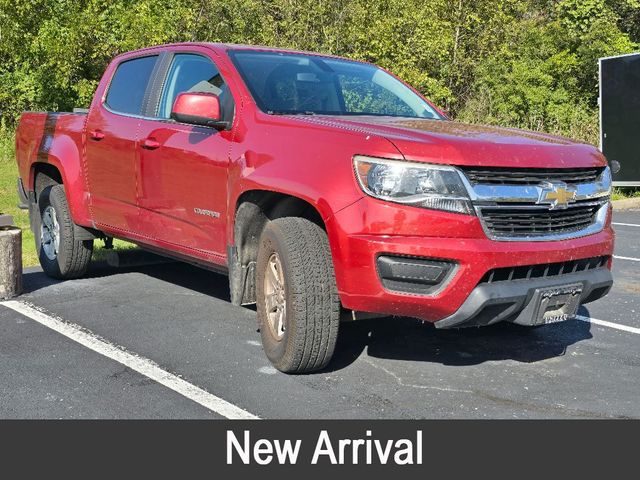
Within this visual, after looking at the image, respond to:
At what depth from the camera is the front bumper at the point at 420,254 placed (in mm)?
3955

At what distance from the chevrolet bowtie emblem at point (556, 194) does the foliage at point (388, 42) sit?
46.8ft

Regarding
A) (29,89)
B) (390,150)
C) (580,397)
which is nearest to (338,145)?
(390,150)

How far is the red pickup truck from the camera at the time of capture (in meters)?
3.99

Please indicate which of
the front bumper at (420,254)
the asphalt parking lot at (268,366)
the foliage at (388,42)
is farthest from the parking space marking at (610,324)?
the foliage at (388,42)

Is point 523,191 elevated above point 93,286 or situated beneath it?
elevated above

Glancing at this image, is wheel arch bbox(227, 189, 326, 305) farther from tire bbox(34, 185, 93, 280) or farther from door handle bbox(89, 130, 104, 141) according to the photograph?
tire bbox(34, 185, 93, 280)

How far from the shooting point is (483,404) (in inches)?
165

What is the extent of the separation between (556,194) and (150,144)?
273 cm

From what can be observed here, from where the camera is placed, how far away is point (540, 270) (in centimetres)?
424

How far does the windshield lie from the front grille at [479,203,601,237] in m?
1.41

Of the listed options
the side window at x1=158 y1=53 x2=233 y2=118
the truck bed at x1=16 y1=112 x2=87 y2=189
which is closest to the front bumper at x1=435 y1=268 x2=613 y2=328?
the side window at x1=158 y1=53 x2=233 y2=118

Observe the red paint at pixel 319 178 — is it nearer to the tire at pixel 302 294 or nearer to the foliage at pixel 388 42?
the tire at pixel 302 294
